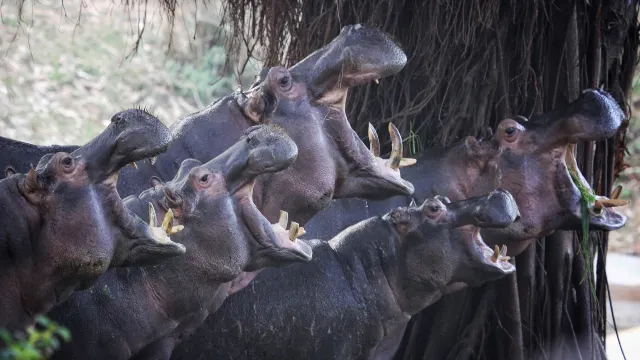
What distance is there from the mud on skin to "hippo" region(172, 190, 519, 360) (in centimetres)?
37

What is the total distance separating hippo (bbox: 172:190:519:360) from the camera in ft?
10.5

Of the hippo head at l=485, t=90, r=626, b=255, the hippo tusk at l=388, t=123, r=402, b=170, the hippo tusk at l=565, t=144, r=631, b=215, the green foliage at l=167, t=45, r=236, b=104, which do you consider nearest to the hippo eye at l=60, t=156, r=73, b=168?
the hippo tusk at l=388, t=123, r=402, b=170

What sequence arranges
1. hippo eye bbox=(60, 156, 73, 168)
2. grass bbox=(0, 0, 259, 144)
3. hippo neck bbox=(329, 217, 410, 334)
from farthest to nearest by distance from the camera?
grass bbox=(0, 0, 259, 144)
hippo neck bbox=(329, 217, 410, 334)
hippo eye bbox=(60, 156, 73, 168)

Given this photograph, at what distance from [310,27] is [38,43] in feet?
19.9

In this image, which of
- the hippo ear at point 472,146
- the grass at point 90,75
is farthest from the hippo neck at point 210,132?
the grass at point 90,75

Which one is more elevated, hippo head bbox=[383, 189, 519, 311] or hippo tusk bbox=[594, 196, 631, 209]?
hippo head bbox=[383, 189, 519, 311]

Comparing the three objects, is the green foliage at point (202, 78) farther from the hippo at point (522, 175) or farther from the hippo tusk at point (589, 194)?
the hippo tusk at point (589, 194)

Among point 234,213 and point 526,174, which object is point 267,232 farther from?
point 526,174

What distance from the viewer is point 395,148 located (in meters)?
3.21

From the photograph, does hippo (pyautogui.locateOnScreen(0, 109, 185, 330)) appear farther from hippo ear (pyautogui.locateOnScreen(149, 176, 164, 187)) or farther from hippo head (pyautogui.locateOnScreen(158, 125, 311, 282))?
hippo ear (pyautogui.locateOnScreen(149, 176, 164, 187))

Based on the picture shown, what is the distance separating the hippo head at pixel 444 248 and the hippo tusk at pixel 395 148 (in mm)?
157

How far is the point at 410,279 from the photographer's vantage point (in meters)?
3.31

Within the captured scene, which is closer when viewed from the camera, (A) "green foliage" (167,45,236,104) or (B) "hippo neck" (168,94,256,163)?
(B) "hippo neck" (168,94,256,163)

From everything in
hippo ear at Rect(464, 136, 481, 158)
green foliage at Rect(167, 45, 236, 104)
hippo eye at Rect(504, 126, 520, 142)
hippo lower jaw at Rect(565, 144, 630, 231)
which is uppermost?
hippo eye at Rect(504, 126, 520, 142)
